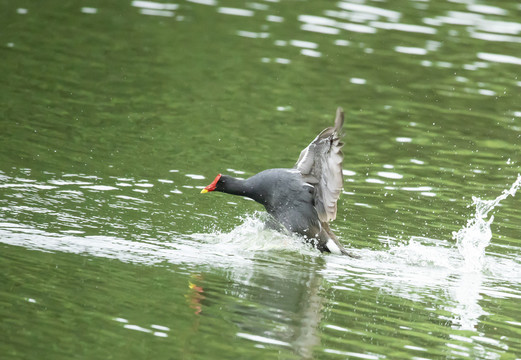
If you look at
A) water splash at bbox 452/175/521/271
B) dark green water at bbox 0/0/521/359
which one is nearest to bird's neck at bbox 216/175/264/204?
dark green water at bbox 0/0/521/359

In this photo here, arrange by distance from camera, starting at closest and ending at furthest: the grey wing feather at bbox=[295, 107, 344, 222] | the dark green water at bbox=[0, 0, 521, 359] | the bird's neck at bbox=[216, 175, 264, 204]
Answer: the dark green water at bbox=[0, 0, 521, 359] → the grey wing feather at bbox=[295, 107, 344, 222] → the bird's neck at bbox=[216, 175, 264, 204]

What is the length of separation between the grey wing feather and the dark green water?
19.4 inches

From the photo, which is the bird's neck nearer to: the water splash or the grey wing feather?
the grey wing feather

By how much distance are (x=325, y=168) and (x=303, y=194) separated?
36 centimetres

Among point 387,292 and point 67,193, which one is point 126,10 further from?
point 387,292

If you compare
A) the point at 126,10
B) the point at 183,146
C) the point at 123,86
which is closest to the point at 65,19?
the point at 126,10

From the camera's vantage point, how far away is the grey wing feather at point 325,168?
9.27m

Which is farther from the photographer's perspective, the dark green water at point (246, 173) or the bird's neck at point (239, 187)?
the bird's neck at point (239, 187)

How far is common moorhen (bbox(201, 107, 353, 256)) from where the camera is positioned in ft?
31.2

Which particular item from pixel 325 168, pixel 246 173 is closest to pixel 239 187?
pixel 325 168

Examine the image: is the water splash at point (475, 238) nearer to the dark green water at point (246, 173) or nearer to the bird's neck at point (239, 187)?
the dark green water at point (246, 173)

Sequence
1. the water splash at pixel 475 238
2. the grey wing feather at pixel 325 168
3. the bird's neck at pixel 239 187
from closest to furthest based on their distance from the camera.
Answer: the grey wing feather at pixel 325 168 < the water splash at pixel 475 238 < the bird's neck at pixel 239 187

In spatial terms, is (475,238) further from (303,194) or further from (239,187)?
(239,187)

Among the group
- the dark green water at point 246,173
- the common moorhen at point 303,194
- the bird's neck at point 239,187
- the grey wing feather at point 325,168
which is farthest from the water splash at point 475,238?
the bird's neck at point 239,187
